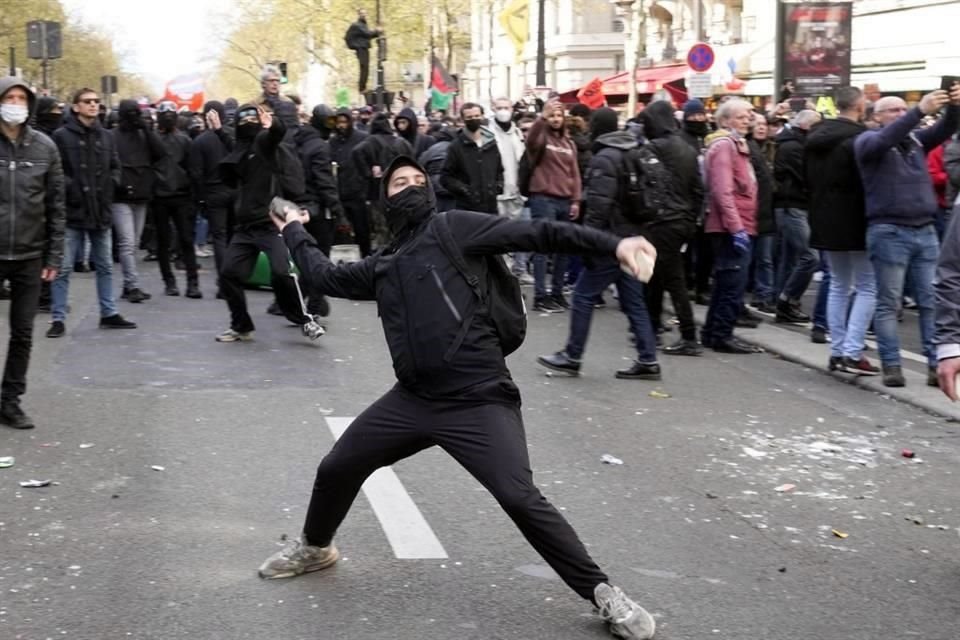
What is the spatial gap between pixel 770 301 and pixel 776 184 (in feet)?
4.28

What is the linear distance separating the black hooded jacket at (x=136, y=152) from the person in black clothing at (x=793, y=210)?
595 cm

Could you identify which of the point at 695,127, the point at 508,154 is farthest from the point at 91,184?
the point at 695,127

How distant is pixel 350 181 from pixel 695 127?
634 centimetres

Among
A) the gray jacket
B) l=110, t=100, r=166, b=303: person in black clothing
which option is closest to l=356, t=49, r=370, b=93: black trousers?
l=110, t=100, r=166, b=303: person in black clothing

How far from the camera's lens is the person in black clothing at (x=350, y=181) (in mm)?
17203

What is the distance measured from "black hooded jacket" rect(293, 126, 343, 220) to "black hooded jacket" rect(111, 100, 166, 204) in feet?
4.64

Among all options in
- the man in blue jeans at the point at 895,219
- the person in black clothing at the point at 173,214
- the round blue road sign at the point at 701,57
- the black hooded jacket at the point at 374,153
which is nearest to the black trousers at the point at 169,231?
the person in black clothing at the point at 173,214

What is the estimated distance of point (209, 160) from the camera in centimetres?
1537

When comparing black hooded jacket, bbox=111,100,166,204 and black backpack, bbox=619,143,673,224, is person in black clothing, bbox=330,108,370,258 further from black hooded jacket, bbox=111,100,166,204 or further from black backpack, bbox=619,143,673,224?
black backpack, bbox=619,143,673,224

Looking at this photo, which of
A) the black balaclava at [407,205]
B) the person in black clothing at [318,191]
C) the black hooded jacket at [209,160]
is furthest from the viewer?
the black hooded jacket at [209,160]

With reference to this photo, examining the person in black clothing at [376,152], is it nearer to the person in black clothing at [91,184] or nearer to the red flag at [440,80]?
the person in black clothing at [91,184]

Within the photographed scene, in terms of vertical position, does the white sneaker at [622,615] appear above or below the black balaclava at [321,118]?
below

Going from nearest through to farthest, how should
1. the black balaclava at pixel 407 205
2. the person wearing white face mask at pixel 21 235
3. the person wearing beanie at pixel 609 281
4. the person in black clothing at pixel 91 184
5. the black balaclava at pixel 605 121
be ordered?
the black balaclava at pixel 407 205 → the person wearing white face mask at pixel 21 235 → the person wearing beanie at pixel 609 281 → the person in black clothing at pixel 91 184 → the black balaclava at pixel 605 121

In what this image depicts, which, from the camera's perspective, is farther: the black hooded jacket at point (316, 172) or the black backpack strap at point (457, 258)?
the black hooded jacket at point (316, 172)
